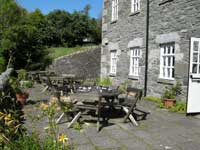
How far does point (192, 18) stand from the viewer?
9219mm

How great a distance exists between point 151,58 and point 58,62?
12032 mm

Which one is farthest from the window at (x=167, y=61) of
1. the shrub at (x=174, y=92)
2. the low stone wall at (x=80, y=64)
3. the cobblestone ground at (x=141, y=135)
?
the low stone wall at (x=80, y=64)

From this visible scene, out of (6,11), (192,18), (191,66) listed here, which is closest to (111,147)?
(191,66)

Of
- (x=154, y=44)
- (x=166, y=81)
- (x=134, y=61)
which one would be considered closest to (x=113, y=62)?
(x=134, y=61)

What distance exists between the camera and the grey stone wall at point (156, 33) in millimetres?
9445

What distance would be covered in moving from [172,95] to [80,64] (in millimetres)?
13921

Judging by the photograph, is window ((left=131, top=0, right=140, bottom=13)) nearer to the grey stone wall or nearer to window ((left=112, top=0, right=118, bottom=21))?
the grey stone wall

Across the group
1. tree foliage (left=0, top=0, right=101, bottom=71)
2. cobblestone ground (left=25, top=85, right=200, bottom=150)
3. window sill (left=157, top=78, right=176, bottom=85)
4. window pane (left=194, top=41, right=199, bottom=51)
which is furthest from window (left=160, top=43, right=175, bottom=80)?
tree foliage (left=0, top=0, right=101, bottom=71)

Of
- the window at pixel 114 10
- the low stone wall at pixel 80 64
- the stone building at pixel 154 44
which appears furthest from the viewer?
the low stone wall at pixel 80 64

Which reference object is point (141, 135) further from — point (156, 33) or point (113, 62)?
point (113, 62)

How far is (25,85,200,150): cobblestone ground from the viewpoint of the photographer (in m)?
5.31

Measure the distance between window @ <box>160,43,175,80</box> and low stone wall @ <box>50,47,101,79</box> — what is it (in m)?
11.7

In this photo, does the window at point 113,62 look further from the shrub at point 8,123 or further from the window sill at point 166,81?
the shrub at point 8,123

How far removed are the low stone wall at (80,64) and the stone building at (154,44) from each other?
6.30 metres
